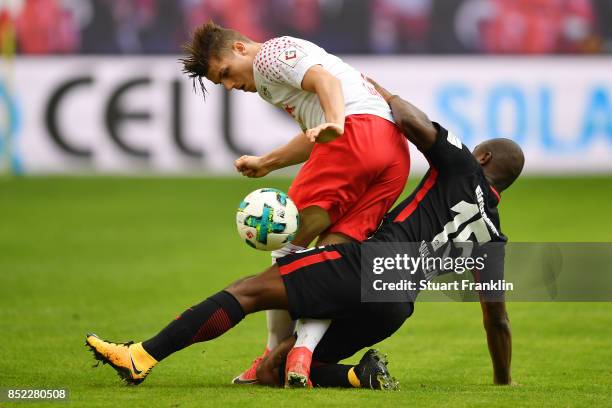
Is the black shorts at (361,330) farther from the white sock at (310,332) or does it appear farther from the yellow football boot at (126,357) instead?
the yellow football boot at (126,357)

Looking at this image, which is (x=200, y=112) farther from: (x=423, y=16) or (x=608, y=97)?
(x=608, y=97)

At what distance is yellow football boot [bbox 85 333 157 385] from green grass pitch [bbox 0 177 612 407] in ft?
0.38

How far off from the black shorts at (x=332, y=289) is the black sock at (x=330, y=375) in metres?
0.27

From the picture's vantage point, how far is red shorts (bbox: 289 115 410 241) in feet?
21.6

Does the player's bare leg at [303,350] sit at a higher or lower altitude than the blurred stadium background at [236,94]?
lower

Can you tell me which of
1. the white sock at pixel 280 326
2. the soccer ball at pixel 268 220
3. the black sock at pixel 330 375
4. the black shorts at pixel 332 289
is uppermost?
the soccer ball at pixel 268 220

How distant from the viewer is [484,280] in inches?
262

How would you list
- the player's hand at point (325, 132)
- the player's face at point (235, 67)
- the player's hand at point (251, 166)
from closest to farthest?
the player's hand at point (325, 132) < the player's face at point (235, 67) < the player's hand at point (251, 166)

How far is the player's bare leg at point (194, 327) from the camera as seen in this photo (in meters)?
6.24

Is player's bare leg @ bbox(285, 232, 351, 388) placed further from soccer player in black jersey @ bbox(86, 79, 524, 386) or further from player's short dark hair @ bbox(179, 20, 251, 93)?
player's short dark hair @ bbox(179, 20, 251, 93)

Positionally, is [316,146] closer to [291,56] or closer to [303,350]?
[291,56]

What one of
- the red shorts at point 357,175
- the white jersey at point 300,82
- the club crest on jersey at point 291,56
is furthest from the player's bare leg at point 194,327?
the club crest on jersey at point 291,56

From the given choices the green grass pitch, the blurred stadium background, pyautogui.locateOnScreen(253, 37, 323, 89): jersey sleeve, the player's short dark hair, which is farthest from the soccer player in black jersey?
the blurred stadium background

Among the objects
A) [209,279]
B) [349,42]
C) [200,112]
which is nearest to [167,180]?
[200,112]
